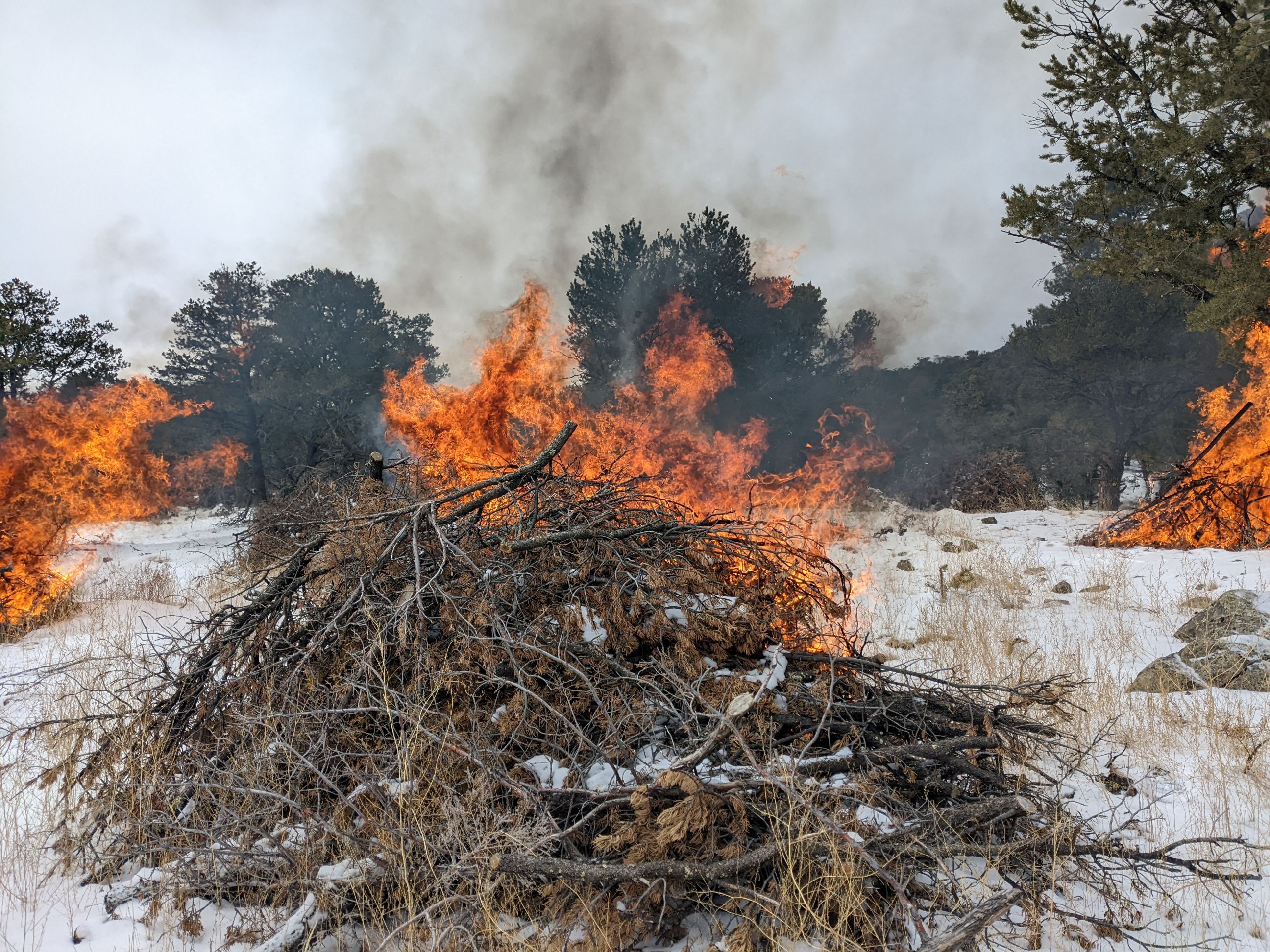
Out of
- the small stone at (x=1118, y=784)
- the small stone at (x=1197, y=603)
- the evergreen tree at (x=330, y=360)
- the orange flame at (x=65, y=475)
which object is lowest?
the small stone at (x=1197, y=603)

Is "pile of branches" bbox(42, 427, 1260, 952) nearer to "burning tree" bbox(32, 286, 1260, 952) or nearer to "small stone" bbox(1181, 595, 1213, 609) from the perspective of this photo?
"burning tree" bbox(32, 286, 1260, 952)

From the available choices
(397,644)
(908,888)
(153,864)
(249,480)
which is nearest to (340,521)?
(397,644)

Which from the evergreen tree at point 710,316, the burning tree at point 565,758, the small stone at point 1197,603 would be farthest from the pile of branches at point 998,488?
the burning tree at point 565,758

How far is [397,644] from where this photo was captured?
3.30 m

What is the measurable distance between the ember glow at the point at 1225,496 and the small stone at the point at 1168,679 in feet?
25.3

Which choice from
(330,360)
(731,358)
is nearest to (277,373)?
(330,360)

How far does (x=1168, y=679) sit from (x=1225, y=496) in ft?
27.5

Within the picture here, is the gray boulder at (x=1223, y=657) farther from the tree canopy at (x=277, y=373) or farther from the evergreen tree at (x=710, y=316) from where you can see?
the tree canopy at (x=277, y=373)

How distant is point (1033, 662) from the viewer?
5547 mm

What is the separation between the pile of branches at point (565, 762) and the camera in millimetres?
2273

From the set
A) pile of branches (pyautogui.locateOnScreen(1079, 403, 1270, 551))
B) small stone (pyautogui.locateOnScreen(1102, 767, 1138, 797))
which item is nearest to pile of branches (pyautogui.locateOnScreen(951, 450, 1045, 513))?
pile of branches (pyautogui.locateOnScreen(1079, 403, 1270, 551))

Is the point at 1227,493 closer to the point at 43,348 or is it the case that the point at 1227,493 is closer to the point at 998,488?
the point at 998,488

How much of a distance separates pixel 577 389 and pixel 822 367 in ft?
34.3

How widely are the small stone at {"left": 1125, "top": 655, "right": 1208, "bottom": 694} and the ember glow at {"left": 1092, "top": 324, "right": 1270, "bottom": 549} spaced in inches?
303
